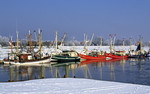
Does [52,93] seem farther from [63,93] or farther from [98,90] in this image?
[98,90]

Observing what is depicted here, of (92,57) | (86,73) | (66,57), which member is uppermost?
(66,57)

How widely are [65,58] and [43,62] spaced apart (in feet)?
21.5

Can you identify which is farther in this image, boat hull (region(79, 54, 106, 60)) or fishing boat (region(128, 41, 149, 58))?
fishing boat (region(128, 41, 149, 58))

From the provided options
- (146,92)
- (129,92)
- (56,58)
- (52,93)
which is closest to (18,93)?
(52,93)

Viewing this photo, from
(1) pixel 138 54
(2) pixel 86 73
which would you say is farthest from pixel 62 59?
(1) pixel 138 54

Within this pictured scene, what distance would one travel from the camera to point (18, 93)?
12.4 m

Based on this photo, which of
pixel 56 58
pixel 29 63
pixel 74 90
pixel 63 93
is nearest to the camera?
pixel 63 93

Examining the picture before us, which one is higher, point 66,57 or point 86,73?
point 66,57

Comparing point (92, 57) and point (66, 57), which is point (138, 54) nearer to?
point (92, 57)

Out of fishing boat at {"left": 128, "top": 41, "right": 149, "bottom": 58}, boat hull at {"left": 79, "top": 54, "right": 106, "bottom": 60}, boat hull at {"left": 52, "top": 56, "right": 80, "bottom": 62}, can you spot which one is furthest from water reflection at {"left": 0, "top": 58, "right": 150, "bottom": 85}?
fishing boat at {"left": 128, "top": 41, "right": 149, "bottom": 58}

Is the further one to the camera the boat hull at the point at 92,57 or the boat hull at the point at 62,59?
the boat hull at the point at 92,57

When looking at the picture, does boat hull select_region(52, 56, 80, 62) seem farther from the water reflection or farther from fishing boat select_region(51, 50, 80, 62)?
the water reflection

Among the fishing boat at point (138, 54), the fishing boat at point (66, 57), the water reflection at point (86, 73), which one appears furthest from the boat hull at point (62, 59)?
the fishing boat at point (138, 54)

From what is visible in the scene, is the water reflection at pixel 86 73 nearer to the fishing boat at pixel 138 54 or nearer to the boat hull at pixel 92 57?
the boat hull at pixel 92 57
